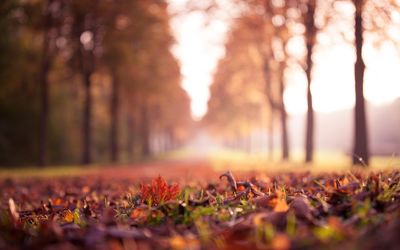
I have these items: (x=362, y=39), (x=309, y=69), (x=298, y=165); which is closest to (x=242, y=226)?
(x=362, y=39)

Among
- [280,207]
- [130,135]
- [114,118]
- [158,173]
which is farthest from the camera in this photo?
[130,135]

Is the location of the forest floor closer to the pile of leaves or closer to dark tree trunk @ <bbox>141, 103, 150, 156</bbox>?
the pile of leaves

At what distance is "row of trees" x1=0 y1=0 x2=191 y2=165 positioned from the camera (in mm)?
23578

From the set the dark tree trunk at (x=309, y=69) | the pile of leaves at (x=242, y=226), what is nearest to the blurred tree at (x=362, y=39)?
the dark tree trunk at (x=309, y=69)

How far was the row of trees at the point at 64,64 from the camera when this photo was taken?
23578 mm

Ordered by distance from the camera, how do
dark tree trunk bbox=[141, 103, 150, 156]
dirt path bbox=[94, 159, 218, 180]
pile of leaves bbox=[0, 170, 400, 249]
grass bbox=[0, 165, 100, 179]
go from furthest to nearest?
dark tree trunk bbox=[141, 103, 150, 156] < grass bbox=[0, 165, 100, 179] < dirt path bbox=[94, 159, 218, 180] < pile of leaves bbox=[0, 170, 400, 249]

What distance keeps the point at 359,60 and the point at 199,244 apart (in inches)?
559

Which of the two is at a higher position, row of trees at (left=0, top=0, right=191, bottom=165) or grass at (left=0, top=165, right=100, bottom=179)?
row of trees at (left=0, top=0, right=191, bottom=165)

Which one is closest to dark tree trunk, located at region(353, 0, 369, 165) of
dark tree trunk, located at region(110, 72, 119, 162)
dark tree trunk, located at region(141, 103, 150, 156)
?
dark tree trunk, located at region(110, 72, 119, 162)

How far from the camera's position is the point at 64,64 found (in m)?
28.0

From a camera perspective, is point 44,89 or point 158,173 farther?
point 44,89

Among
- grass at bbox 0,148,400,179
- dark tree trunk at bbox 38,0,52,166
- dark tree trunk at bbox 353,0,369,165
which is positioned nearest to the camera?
grass at bbox 0,148,400,179

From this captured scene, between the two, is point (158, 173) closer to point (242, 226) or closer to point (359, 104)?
point (359, 104)

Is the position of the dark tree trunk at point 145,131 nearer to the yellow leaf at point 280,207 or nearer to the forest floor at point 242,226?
the forest floor at point 242,226
